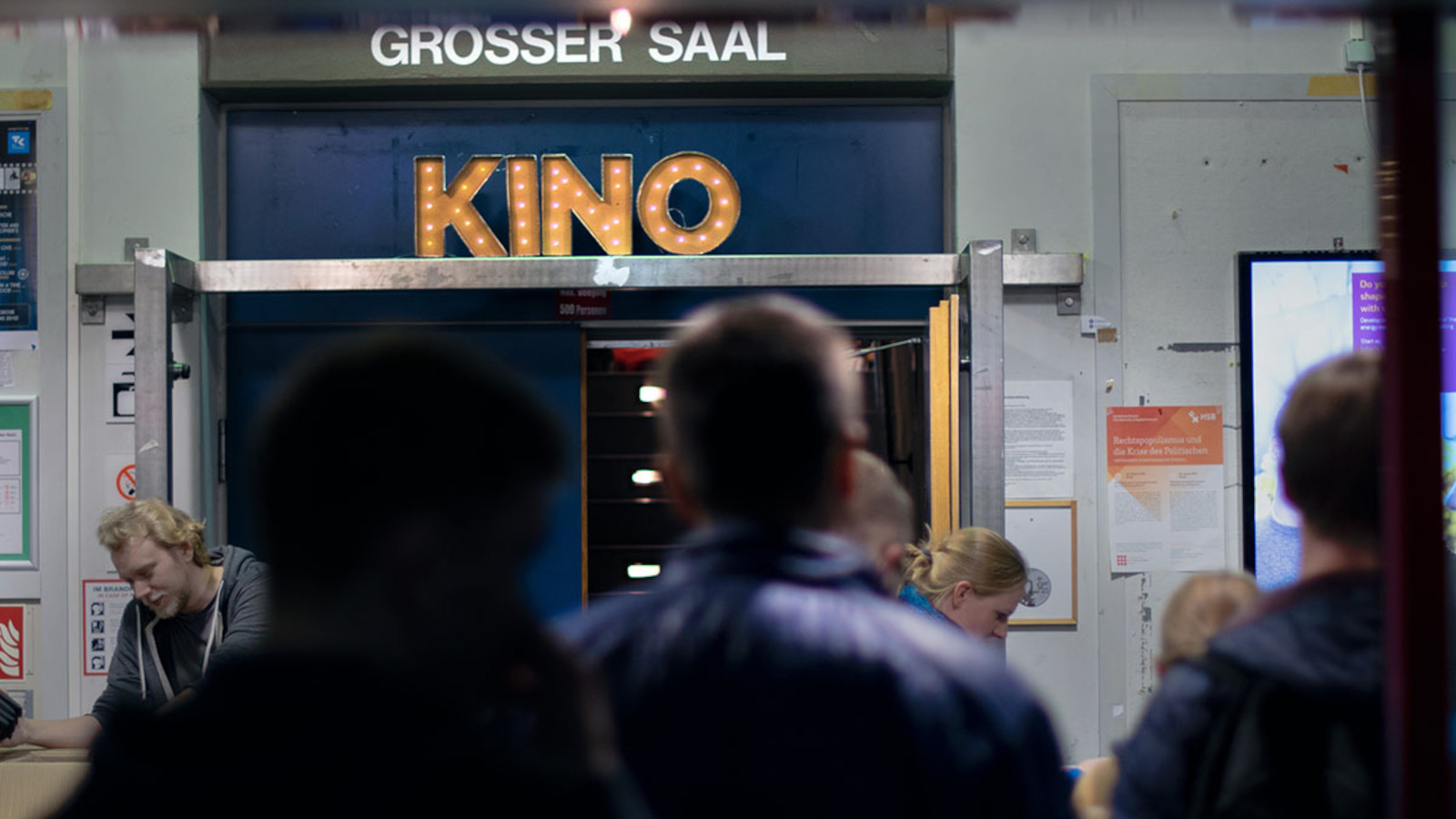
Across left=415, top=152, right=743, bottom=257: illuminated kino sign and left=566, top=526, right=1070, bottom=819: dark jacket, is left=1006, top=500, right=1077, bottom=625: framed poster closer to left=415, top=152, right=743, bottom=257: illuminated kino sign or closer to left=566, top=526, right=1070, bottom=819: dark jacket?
left=415, top=152, right=743, bottom=257: illuminated kino sign

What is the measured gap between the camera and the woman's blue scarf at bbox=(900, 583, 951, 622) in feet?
9.78

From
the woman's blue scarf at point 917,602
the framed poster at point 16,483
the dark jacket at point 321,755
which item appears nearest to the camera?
the dark jacket at point 321,755

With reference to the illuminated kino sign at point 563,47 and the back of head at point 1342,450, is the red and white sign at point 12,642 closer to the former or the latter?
the illuminated kino sign at point 563,47

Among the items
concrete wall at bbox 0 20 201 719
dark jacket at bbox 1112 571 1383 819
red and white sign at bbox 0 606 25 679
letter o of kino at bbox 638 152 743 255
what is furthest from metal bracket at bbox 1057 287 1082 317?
red and white sign at bbox 0 606 25 679

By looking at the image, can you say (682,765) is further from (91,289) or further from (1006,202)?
(91,289)

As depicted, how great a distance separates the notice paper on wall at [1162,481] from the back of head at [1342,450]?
11.2ft

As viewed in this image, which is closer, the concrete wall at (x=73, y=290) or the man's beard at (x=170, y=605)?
the man's beard at (x=170, y=605)

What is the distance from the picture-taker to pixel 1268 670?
1.14 m

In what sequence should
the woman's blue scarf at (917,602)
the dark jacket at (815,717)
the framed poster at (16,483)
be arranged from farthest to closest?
the framed poster at (16,483) < the woman's blue scarf at (917,602) < the dark jacket at (815,717)

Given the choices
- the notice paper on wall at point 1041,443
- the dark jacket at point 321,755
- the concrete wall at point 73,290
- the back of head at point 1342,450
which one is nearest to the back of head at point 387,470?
the dark jacket at point 321,755

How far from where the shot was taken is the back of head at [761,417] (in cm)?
109

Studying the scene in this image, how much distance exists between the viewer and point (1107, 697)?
4.56 m

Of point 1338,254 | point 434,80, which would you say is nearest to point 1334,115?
point 1338,254

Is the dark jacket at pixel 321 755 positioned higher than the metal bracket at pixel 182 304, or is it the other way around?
the metal bracket at pixel 182 304
